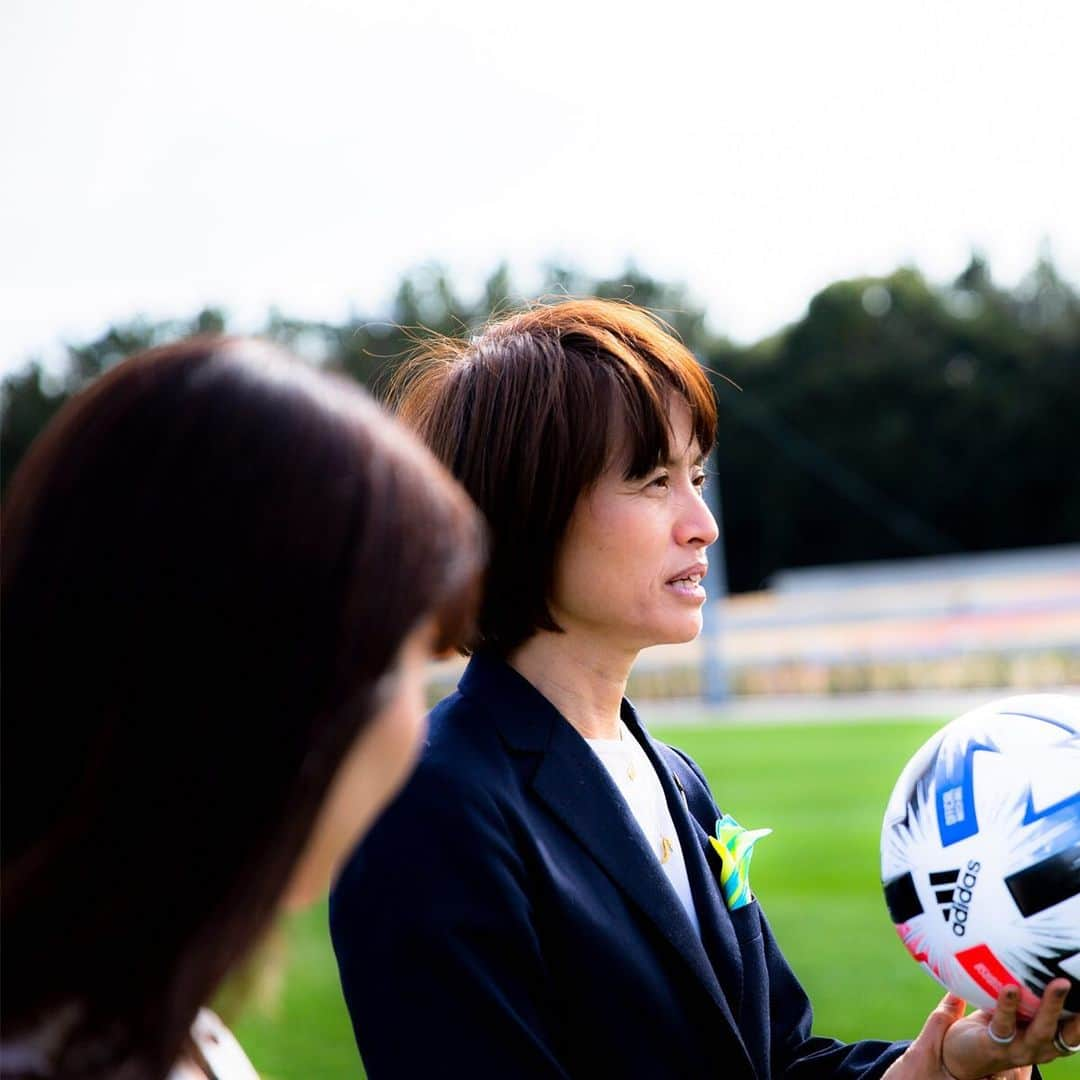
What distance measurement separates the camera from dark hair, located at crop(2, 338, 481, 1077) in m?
1.18

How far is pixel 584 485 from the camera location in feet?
7.70

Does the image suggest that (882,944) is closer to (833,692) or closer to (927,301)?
(833,692)

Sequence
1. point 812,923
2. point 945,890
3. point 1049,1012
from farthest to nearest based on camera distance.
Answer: point 812,923
point 945,890
point 1049,1012

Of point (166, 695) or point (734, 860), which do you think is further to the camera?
point (734, 860)

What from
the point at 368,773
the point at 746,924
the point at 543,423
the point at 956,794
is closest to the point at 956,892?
the point at 956,794

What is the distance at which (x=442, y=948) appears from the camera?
2002 mm

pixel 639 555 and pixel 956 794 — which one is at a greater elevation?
pixel 639 555

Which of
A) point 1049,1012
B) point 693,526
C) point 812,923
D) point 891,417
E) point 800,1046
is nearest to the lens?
point 1049,1012

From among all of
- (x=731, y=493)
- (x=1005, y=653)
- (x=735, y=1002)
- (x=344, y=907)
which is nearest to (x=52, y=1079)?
(x=344, y=907)

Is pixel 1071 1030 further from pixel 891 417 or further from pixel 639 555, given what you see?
pixel 891 417

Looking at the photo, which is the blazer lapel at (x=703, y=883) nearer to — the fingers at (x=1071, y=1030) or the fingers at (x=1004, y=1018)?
the fingers at (x=1004, y=1018)

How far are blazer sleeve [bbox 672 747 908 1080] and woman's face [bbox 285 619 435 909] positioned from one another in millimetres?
1250

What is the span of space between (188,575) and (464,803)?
1016mm

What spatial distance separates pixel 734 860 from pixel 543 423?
801 millimetres
